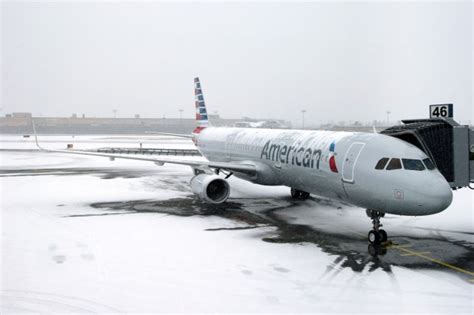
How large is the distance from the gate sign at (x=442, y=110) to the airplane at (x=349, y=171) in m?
Result: 4.39

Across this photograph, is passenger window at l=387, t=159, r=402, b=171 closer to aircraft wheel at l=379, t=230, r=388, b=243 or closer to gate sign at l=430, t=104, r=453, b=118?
aircraft wheel at l=379, t=230, r=388, b=243

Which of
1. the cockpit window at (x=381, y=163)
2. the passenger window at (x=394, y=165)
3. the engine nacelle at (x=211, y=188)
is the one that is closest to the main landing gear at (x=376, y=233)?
the cockpit window at (x=381, y=163)

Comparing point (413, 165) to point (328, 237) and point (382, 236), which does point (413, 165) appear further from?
point (328, 237)

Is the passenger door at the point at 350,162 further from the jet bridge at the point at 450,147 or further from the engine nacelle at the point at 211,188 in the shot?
the engine nacelle at the point at 211,188

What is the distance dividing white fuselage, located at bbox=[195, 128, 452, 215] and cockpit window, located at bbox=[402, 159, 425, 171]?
10cm

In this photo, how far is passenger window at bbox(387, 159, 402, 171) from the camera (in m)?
14.4

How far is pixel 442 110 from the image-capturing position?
19000 millimetres

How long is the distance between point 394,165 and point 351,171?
5.34 feet

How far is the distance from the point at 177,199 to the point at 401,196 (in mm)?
13627

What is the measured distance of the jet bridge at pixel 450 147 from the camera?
52.0 feet

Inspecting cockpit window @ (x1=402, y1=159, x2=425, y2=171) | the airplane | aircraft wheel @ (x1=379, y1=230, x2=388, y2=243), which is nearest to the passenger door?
the airplane

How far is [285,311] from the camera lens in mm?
9812

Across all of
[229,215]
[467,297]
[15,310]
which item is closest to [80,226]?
[229,215]

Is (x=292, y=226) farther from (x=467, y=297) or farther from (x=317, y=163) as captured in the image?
(x=467, y=297)
